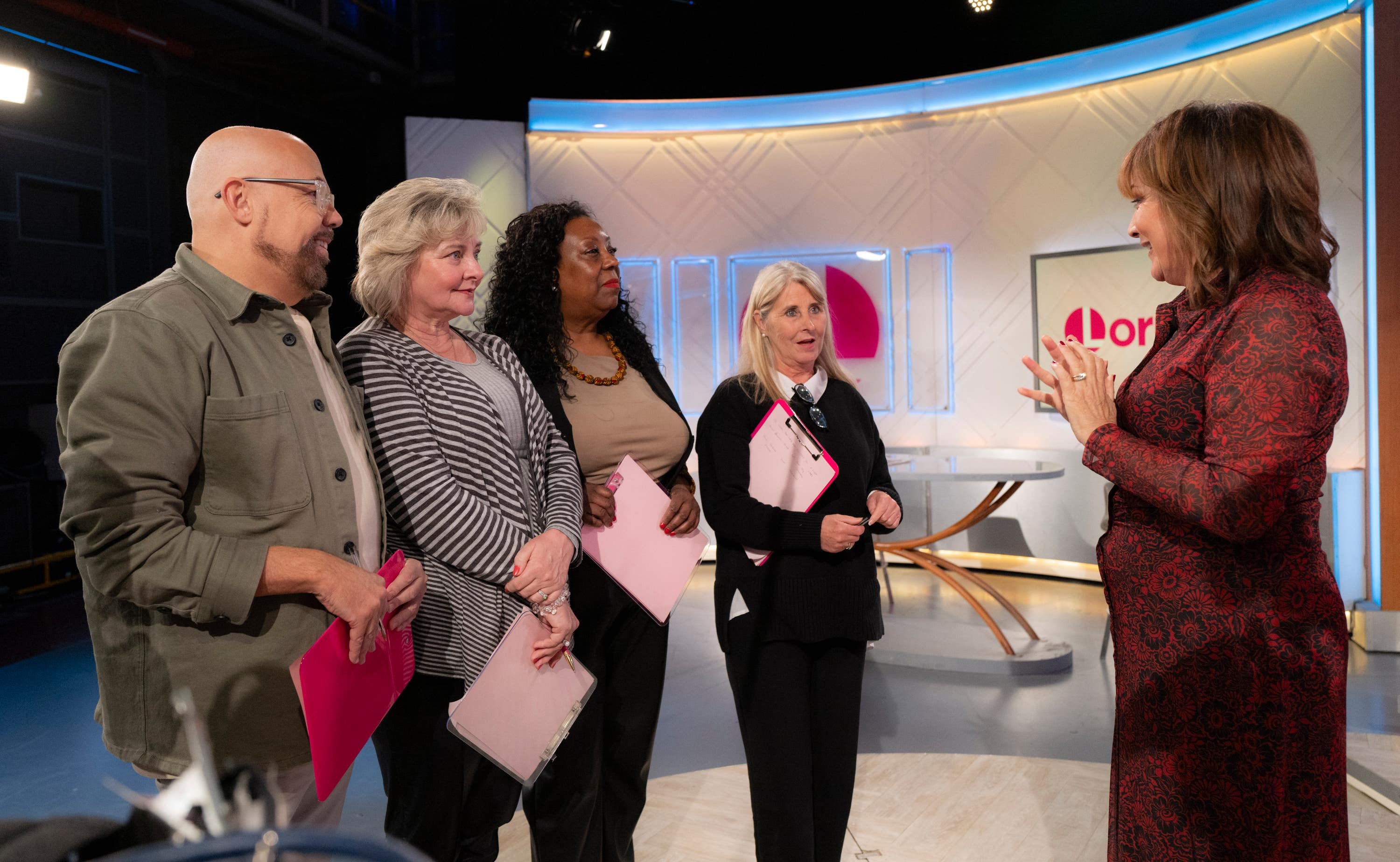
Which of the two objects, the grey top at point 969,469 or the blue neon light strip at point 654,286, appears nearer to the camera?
the grey top at point 969,469

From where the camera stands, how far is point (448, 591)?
5.17 ft

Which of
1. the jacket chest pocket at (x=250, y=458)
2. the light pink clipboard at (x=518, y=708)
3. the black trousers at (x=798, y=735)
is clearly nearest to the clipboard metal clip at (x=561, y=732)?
the light pink clipboard at (x=518, y=708)

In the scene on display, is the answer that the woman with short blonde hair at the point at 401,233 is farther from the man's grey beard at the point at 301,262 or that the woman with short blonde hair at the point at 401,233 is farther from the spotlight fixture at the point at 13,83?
the spotlight fixture at the point at 13,83

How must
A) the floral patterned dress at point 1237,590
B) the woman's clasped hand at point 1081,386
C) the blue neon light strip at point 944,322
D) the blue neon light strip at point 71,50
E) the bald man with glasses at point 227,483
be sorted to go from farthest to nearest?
the blue neon light strip at point 944,322 → the blue neon light strip at point 71,50 → the woman's clasped hand at point 1081,386 → the floral patterned dress at point 1237,590 → the bald man with glasses at point 227,483

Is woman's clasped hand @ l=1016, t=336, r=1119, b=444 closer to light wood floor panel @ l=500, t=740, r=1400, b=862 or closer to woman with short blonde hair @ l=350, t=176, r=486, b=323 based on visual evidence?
woman with short blonde hair @ l=350, t=176, r=486, b=323

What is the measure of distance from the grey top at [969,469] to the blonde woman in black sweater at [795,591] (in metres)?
1.95

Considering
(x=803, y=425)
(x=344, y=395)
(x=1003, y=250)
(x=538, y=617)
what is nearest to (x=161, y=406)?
(x=344, y=395)

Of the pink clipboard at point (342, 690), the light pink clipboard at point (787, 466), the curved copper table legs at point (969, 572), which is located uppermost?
the light pink clipboard at point (787, 466)

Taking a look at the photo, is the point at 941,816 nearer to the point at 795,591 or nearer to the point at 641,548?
the point at 795,591

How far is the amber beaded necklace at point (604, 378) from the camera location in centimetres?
206

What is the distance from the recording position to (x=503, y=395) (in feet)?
5.65

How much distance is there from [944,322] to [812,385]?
4285 millimetres

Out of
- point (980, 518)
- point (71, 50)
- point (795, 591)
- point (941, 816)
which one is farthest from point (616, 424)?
point (71, 50)

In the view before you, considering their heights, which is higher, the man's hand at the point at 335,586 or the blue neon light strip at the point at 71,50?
the blue neon light strip at the point at 71,50
